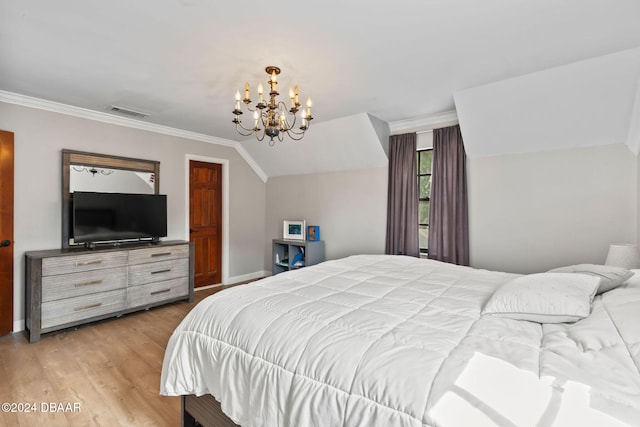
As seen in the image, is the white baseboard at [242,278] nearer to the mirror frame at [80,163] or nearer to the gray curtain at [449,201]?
the mirror frame at [80,163]

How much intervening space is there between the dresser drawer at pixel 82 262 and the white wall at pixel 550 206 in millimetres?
4099

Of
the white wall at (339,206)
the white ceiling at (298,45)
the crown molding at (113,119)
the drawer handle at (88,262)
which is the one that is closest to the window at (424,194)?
the white wall at (339,206)

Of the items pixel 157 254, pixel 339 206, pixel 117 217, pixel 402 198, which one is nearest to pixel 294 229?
pixel 339 206

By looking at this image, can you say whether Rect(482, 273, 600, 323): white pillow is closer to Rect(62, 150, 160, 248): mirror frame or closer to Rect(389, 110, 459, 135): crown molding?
Rect(389, 110, 459, 135): crown molding

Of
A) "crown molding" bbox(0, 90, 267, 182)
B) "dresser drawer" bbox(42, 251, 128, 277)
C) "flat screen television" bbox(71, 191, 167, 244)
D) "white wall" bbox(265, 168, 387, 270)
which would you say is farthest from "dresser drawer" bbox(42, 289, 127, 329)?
"white wall" bbox(265, 168, 387, 270)

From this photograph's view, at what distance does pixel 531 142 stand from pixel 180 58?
3361 mm

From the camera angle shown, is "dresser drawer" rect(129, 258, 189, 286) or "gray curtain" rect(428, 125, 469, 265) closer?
"gray curtain" rect(428, 125, 469, 265)

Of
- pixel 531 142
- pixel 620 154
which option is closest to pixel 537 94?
pixel 531 142

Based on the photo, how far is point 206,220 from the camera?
4.88m

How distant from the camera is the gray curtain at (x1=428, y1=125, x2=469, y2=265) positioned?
133 inches

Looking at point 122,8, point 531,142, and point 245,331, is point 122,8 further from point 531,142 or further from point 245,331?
point 531,142

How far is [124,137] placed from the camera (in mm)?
3869

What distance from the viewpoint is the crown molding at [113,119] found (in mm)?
3099

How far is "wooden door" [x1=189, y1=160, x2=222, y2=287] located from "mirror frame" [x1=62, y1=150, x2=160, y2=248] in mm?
823
